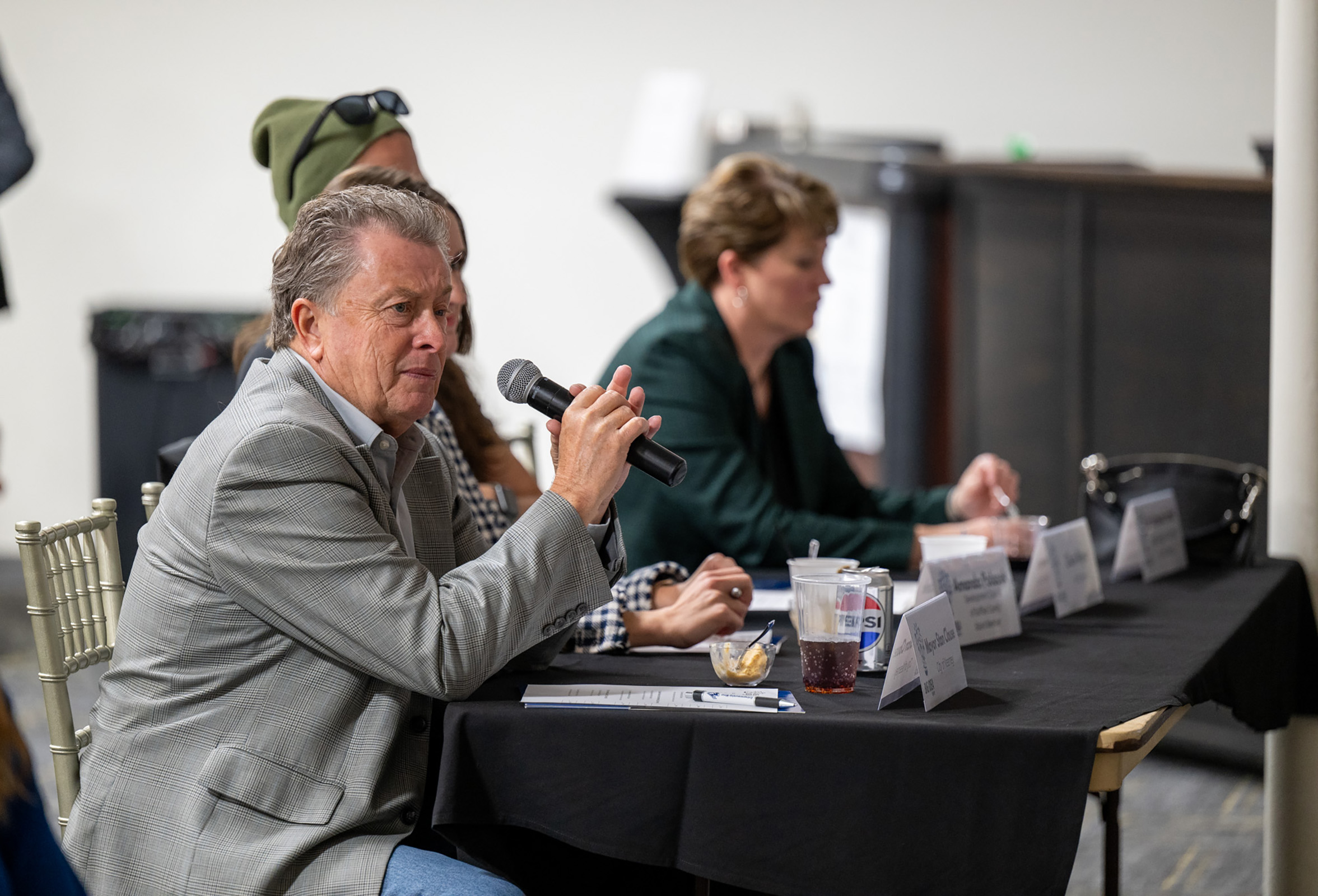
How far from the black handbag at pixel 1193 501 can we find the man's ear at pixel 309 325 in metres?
1.44

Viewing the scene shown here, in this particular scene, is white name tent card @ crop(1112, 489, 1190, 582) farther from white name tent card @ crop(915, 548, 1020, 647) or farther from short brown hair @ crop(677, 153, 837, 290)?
short brown hair @ crop(677, 153, 837, 290)

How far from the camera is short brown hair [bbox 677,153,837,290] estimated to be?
99.4 inches

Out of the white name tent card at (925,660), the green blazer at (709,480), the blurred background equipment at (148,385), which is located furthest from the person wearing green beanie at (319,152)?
the blurred background equipment at (148,385)

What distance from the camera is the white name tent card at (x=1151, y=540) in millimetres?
2164

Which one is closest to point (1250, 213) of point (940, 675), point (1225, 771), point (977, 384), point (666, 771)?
point (977, 384)

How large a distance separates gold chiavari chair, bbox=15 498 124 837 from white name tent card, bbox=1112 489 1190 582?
152 centimetres

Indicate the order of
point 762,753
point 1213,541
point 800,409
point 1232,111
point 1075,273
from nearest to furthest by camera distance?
point 762,753 → point 1213,541 → point 800,409 → point 1075,273 → point 1232,111

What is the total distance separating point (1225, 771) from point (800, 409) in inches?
64.1

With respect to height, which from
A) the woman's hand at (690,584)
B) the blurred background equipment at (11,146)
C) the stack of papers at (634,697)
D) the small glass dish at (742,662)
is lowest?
the stack of papers at (634,697)

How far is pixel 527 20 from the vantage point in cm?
609

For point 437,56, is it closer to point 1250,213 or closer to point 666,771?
point 1250,213

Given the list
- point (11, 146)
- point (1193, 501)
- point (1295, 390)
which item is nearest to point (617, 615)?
point (1193, 501)

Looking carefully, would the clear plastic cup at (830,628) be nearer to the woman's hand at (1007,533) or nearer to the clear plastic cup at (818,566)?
the clear plastic cup at (818,566)

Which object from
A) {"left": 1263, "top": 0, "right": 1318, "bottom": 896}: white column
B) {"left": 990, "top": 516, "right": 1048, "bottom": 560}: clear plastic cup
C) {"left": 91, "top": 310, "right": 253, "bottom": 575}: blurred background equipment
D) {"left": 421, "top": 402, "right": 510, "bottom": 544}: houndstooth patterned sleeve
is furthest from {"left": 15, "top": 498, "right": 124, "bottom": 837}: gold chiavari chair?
{"left": 91, "top": 310, "right": 253, "bottom": 575}: blurred background equipment
